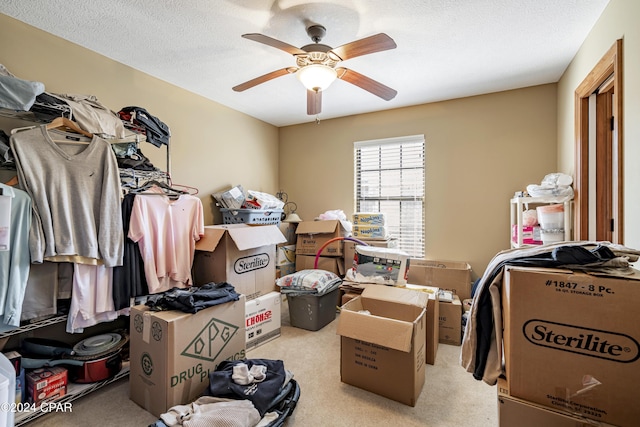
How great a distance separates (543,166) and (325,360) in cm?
311

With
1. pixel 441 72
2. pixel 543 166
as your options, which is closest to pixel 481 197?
pixel 543 166

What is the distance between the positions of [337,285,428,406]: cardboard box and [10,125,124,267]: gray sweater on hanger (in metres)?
1.65

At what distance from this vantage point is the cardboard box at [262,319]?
7.98ft

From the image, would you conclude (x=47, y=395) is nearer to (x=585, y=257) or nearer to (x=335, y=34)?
(x=585, y=257)

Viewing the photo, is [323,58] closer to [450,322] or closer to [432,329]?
[432,329]

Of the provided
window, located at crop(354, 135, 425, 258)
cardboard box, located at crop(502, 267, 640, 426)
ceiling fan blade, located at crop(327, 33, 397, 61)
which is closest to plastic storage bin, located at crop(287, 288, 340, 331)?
window, located at crop(354, 135, 425, 258)

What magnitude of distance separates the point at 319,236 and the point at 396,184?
133cm

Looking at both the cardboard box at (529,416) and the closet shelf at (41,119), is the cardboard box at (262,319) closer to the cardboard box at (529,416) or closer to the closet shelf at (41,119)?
the closet shelf at (41,119)

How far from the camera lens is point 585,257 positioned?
1038 millimetres

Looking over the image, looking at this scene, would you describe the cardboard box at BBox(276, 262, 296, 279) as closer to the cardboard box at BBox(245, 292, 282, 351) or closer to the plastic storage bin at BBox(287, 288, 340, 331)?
the plastic storage bin at BBox(287, 288, 340, 331)

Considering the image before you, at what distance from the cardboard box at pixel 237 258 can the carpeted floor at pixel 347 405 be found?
2.52ft

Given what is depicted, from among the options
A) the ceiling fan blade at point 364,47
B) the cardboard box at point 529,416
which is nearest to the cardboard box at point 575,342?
the cardboard box at point 529,416

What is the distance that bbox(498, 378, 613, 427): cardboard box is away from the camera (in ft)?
3.25

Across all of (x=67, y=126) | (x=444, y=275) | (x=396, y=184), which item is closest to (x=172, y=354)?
(x=67, y=126)
